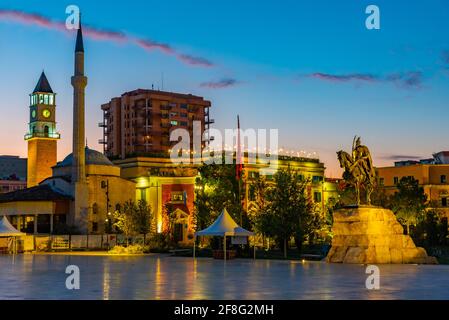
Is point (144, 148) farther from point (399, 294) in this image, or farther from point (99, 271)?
point (399, 294)

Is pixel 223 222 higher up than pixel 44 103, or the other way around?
pixel 44 103

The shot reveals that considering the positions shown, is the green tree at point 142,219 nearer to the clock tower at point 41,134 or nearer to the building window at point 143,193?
the building window at point 143,193

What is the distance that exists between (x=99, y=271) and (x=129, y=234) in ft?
125

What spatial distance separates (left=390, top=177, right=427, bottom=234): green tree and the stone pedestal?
40085mm

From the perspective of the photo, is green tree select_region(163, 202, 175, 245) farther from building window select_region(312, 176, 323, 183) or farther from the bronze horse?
the bronze horse

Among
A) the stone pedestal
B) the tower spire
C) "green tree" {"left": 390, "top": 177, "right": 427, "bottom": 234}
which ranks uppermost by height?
the tower spire

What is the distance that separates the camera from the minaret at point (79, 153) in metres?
79.0

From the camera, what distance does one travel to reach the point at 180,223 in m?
76.8

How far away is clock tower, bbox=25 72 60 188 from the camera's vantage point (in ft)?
325

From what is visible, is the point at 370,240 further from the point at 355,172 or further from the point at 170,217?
the point at 170,217

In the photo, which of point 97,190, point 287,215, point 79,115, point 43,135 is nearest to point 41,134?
point 43,135

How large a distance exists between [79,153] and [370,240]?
50.9 m

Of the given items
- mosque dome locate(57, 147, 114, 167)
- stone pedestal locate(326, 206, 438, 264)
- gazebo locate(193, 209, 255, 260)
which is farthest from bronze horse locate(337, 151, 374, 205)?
mosque dome locate(57, 147, 114, 167)

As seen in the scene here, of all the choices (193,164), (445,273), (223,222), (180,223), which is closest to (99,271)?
(223,222)
